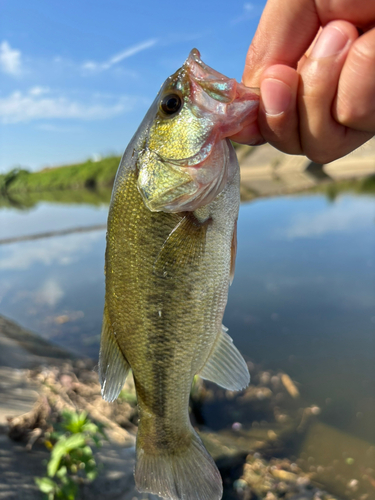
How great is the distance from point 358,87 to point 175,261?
1.01m

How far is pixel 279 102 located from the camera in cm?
141

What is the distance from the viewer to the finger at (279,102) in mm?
1390

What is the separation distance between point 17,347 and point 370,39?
20.3 feet

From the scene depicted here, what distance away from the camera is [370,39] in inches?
46.8

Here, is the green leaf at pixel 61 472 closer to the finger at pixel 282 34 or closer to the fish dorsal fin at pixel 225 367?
the fish dorsal fin at pixel 225 367

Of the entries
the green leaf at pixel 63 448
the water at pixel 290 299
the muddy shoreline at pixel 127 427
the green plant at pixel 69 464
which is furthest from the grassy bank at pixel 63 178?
the green leaf at pixel 63 448

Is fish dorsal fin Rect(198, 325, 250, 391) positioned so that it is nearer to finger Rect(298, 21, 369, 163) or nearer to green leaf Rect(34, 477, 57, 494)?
finger Rect(298, 21, 369, 163)

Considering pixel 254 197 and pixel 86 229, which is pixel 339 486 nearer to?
pixel 86 229

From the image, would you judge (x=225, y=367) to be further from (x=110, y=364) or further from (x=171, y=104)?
(x=171, y=104)

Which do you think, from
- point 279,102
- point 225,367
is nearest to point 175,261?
point 225,367

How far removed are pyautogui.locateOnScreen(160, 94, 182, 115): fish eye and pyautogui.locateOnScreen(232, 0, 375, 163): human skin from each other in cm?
32

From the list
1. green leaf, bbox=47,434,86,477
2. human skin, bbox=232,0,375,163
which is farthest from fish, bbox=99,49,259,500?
green leaf, bbox=47,434,86,477

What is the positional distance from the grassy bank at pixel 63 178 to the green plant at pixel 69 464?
47932 mm

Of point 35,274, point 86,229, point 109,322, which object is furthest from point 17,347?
point 86,229
